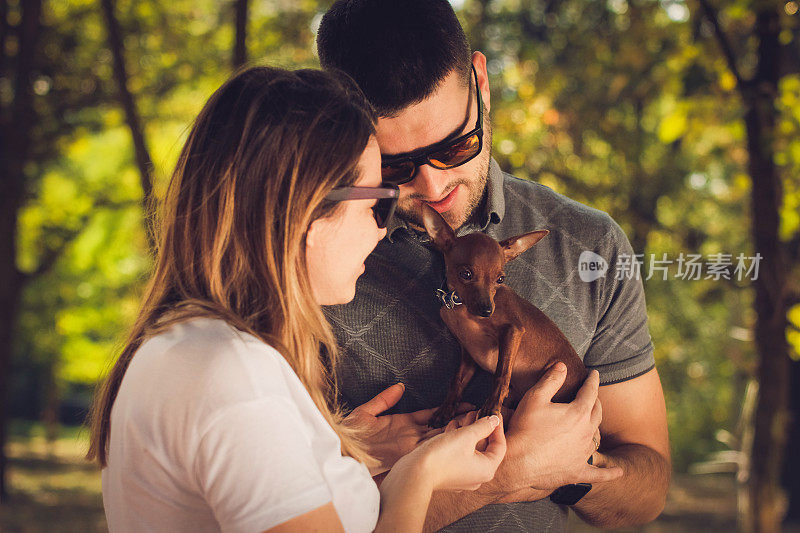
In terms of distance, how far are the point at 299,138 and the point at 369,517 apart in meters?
0.88

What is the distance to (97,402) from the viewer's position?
1789 mm

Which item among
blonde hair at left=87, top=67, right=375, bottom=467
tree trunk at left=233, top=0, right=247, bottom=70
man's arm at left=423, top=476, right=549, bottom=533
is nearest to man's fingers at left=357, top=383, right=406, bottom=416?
man's arm at left=423, top=476, right=549, bottom=533

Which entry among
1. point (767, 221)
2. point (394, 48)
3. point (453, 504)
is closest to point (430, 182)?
point (394, 48)

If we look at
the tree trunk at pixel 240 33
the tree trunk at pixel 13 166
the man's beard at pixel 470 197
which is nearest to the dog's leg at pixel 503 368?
the man's beard at pixel 470 197

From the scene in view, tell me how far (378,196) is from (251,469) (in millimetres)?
772

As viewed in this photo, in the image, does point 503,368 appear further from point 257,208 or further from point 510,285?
point 257,208

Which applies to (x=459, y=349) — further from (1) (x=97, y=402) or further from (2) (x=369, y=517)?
(1) (x=97, y=402)

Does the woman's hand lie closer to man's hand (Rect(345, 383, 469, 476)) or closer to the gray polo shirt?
man's hand (Rect(345, 383, 469, 476))

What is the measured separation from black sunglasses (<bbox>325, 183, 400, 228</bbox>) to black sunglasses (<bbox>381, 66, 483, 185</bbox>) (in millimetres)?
460

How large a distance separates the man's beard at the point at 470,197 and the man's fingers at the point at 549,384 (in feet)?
2.07

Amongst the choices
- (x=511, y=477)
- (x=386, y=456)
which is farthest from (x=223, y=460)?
(x=511, y=477)

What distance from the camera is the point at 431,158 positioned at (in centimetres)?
235

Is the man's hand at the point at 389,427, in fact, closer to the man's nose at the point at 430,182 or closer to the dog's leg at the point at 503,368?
the dog's leg at the point at 503,368

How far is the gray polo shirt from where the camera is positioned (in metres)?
2.47
